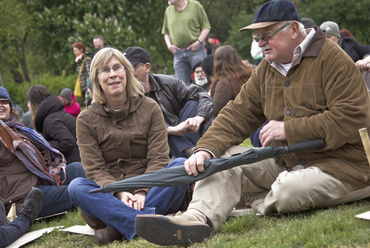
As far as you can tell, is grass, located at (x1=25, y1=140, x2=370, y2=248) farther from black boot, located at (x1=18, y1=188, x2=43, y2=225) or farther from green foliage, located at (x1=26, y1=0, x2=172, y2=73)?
green foliage, located at (x1=26, y1=0, x2=172, y2=73)

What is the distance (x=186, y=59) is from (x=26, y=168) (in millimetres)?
4750

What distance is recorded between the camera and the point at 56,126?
630cm

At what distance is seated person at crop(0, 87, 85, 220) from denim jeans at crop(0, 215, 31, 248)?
47 centimetres

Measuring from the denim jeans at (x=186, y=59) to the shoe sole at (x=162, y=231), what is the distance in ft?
21.2

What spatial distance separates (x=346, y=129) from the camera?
329cm

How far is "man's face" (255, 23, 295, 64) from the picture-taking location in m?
3.58

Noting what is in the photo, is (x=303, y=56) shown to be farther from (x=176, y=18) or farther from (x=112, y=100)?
(x=176, y=18)

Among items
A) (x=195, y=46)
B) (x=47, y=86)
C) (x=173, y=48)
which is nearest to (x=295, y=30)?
(x=195, y=46)

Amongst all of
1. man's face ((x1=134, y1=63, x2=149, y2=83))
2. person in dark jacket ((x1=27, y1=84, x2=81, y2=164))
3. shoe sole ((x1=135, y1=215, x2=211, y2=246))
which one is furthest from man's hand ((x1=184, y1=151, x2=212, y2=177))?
person in dark jacket ((x1=27, y1=84, x2=81, y2=164))

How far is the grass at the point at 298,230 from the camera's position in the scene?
9.20ft

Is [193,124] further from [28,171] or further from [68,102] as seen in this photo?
[68,102]

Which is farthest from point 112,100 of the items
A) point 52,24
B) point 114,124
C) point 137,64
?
point 52,24

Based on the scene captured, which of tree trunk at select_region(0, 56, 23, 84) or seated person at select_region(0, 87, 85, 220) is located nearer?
seated person at select_region(0, 87, 85, 220)

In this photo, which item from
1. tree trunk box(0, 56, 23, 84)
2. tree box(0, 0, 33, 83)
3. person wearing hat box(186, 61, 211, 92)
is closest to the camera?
person wearing hat box(186, 61, 211, 92)
